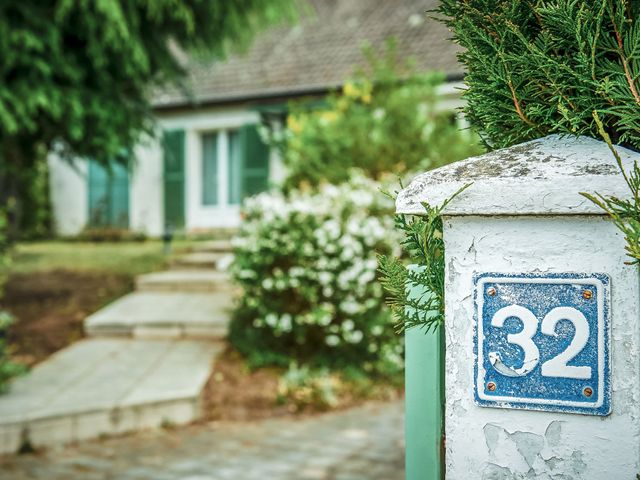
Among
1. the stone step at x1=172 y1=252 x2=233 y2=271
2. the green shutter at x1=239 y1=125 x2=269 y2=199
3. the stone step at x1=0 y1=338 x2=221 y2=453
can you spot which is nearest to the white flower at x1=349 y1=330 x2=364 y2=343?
the stone step at x1=0 y1=338 x2=221 y2=453

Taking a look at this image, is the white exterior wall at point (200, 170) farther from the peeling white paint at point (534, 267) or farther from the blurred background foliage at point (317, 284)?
the peeling white paint at point (534, 267)

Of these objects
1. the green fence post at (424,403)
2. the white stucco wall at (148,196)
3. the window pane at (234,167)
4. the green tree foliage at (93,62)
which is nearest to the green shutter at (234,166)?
the window pane at (234,167)

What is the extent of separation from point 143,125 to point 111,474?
431cm

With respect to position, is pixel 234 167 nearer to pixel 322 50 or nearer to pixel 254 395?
pixel 322 50

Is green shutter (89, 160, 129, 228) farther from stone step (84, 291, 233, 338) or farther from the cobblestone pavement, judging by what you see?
the cobblestone pavement

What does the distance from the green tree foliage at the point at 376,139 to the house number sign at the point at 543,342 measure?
20.2 feet

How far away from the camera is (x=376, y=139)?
8.10m

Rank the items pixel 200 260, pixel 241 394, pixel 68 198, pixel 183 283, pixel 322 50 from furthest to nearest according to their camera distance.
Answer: pixel 68 198
pixel 322 50
pixel 200 260
pixel 183 283
pixel 241 394

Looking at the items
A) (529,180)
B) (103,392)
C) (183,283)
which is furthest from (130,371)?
(529,180)

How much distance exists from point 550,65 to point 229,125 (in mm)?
13236

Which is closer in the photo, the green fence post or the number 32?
the number 32

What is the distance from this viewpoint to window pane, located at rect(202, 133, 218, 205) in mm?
14852

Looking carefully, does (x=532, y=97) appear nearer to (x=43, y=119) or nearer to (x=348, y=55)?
(x=43, y=119)

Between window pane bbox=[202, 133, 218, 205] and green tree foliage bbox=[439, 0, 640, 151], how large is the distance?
13254mm
